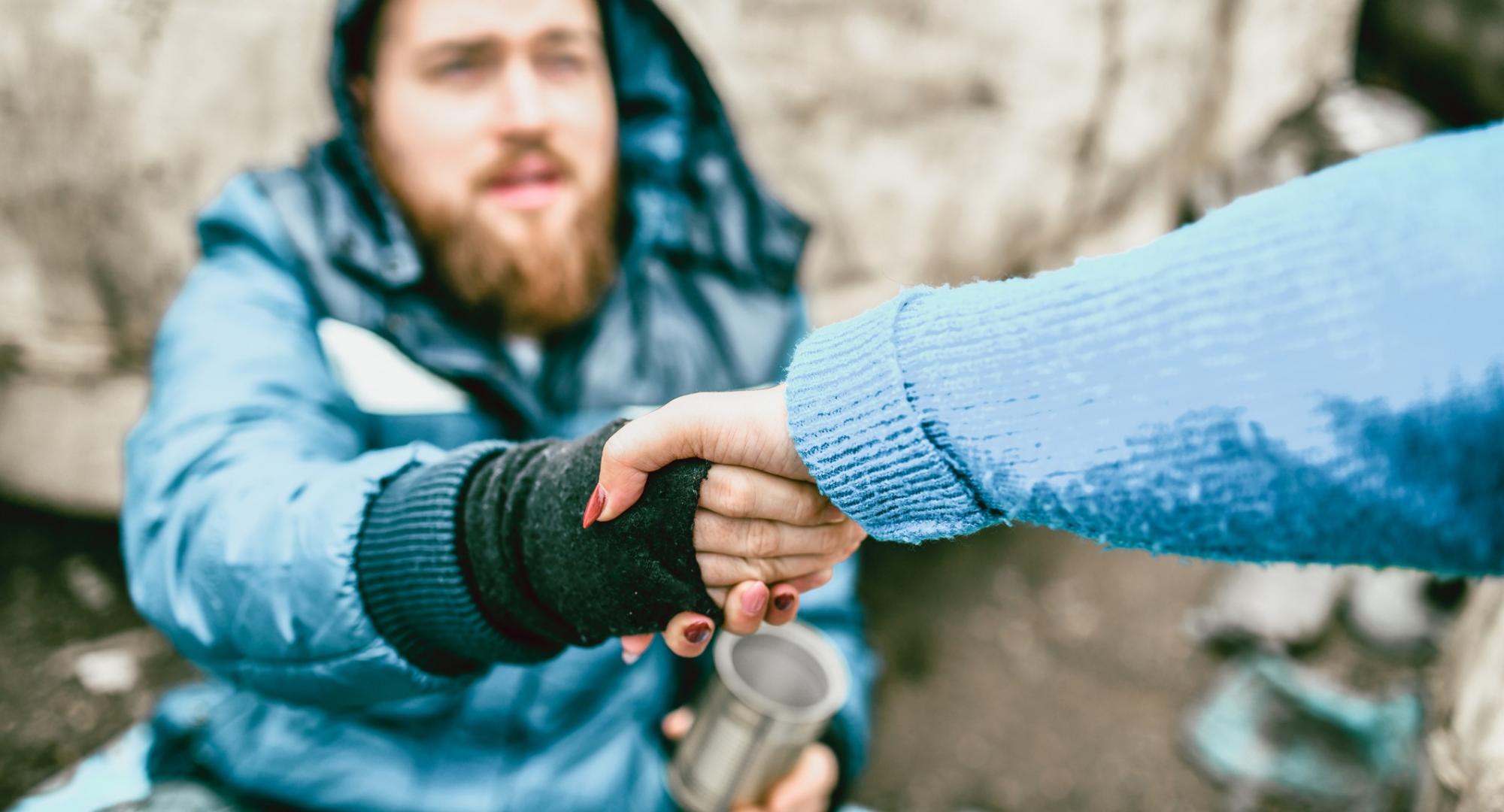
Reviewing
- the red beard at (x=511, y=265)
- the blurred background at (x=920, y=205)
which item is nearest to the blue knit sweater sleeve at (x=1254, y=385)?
the red beard at (x=511, y=265)

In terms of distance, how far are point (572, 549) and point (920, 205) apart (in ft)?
6.46

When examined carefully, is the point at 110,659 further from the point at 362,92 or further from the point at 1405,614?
the point at 1405,614

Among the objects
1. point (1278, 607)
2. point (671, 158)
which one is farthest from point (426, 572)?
point (1278, 607)

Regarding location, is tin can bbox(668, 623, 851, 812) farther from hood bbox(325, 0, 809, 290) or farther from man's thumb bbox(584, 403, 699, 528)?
hood bbox(325, 0, 809, 290)

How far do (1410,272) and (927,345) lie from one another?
35 centimetres

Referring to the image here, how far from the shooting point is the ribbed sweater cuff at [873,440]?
774mm

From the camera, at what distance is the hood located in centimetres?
184

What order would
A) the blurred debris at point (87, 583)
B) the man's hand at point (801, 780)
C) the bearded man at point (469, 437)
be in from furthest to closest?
the blurred debris at point (87, 583) < the man's hand at point (801, 780) < the bearded man at point (469, 437)

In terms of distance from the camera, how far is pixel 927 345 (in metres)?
0.77

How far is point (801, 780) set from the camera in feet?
4.81

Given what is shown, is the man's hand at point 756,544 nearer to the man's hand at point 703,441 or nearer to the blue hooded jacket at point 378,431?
the man's hand at point 703,441

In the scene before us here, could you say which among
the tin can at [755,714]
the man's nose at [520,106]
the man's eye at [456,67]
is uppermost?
the man's eye at [456,67]

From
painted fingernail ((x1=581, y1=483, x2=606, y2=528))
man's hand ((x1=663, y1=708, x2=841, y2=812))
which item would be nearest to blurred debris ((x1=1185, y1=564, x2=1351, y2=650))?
man's hand ((x1=663, y1=708, x2=841, y2=812))

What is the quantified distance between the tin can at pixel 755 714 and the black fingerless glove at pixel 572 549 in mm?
384
